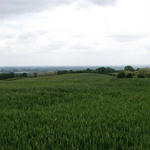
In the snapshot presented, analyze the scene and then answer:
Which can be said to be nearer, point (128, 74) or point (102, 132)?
point (102, 132)

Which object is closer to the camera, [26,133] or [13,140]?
[13,140]

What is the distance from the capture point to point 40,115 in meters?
4.89

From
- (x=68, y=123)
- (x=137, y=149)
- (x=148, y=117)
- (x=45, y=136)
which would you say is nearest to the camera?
(x=137, y=149)

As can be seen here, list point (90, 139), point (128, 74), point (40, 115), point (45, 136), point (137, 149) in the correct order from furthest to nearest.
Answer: point (128, 74) < point (40, 115) < point (45, 136) < point (90, 139) < point (137, 149)

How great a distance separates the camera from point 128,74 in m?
42.2

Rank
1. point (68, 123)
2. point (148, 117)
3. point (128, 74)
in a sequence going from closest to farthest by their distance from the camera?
point (68, 123)
point (148, 117)
point (128, 74)

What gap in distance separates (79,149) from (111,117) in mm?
1936

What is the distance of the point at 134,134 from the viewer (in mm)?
3314

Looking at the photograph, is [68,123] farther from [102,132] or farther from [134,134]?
[134,134]

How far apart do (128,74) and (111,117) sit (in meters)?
40.1

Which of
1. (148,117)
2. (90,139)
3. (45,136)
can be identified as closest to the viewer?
(90,139)

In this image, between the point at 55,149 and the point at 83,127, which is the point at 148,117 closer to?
the point at 83,127

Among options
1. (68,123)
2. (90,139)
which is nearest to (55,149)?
(90,139)

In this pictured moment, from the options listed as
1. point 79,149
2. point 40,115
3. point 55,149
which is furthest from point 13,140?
point 40,115
